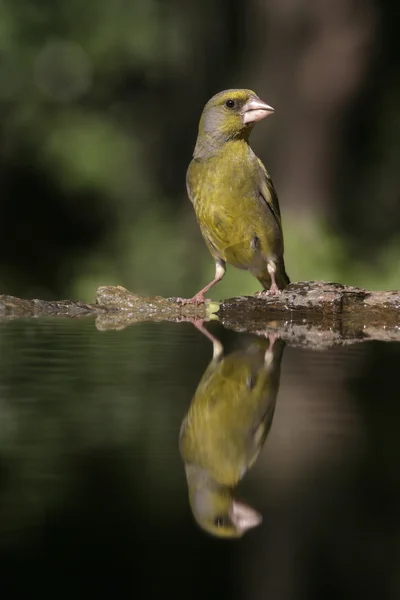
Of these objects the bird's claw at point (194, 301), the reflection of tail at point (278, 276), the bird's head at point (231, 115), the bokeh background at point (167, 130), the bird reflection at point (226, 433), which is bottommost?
the bird reflection at point (226, 433)

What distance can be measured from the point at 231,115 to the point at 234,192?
1.93 feet

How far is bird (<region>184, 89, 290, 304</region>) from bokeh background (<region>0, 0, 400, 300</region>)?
4.69 meters

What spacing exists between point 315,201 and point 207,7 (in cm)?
444

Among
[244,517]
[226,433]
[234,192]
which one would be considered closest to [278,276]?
[234,192]

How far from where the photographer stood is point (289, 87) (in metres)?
12.2

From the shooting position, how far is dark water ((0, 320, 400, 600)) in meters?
1.10

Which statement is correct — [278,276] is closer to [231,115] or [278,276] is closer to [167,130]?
[231,115]

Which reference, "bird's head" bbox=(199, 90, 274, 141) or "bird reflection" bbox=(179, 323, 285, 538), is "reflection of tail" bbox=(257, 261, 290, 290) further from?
"bird reflection" bbox=(179, 323, 285, 538)

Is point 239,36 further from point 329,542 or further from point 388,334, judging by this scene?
point 329,542

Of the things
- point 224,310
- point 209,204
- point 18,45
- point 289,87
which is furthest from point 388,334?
point 18,45

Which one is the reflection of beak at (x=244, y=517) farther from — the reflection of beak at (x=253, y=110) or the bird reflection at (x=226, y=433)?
the reflection of beak at (x=253, y=110)

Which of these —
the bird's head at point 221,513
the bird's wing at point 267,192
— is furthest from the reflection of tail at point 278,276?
the bird's head at point 221,513

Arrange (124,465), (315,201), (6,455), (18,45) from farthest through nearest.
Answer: (18,45), (315,201), (6,455), (124,465)

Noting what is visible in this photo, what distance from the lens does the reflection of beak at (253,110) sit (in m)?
5.95
